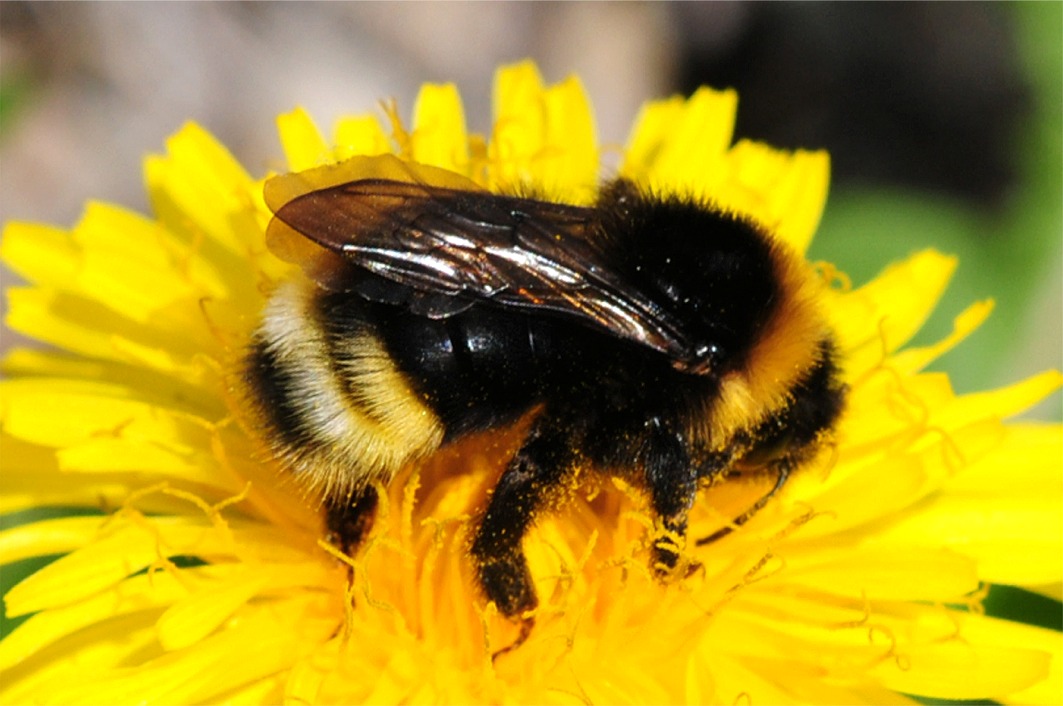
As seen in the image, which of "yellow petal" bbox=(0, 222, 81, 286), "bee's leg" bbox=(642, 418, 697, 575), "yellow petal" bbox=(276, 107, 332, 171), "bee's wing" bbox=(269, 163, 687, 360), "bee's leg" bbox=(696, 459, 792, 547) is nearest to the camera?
"bee's wing" bbox=(269, 163, 687, 360)

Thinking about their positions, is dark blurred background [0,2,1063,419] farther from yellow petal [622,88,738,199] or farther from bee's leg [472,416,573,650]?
bee's leg [472,416,573,650]

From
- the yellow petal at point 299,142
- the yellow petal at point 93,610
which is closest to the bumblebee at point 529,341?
the yellow petal at point 93,610

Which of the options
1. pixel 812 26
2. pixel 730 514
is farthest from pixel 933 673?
pixel 812 26

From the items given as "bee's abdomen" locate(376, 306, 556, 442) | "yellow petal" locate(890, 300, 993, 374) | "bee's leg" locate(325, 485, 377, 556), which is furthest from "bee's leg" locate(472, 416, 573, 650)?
"yellow petal" locate(890, 300, 993, 374)

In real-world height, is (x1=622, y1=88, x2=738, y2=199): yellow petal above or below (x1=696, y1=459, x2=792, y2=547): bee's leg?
above

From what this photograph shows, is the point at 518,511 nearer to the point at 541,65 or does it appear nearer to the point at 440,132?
the point at 440,132

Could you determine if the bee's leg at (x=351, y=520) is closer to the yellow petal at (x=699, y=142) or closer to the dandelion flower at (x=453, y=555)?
the dandelion flower at (x=453, y=555)
